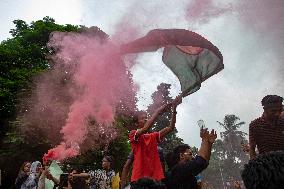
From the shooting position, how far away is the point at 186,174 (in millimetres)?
4359

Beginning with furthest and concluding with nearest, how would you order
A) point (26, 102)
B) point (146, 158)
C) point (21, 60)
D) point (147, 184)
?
point (21, 60), point (26, 102), point (146, 158), point (147, 184)

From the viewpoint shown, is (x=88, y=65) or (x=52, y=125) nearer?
(x=88, y=65)

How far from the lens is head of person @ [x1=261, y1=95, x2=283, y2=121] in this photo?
469 cm

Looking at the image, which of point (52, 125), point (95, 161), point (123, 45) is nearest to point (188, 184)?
point (123, 45)

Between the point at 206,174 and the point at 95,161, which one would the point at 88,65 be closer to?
the point at 95,161

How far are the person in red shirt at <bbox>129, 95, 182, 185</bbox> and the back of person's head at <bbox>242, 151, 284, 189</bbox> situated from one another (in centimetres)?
286

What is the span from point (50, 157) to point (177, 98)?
466 cm

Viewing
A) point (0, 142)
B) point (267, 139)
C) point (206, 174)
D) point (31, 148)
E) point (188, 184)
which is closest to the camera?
point (188, 184)

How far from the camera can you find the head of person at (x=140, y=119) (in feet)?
16.8

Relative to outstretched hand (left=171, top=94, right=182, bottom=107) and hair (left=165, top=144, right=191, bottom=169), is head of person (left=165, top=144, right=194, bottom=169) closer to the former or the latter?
hair (left=165, top=144, right=191, bottom=169)

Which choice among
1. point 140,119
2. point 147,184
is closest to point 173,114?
point 140,119

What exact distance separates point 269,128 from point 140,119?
1.90 m

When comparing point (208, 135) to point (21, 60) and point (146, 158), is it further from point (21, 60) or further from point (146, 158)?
point (21, 60)

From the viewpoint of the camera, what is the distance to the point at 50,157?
832 centimetres
